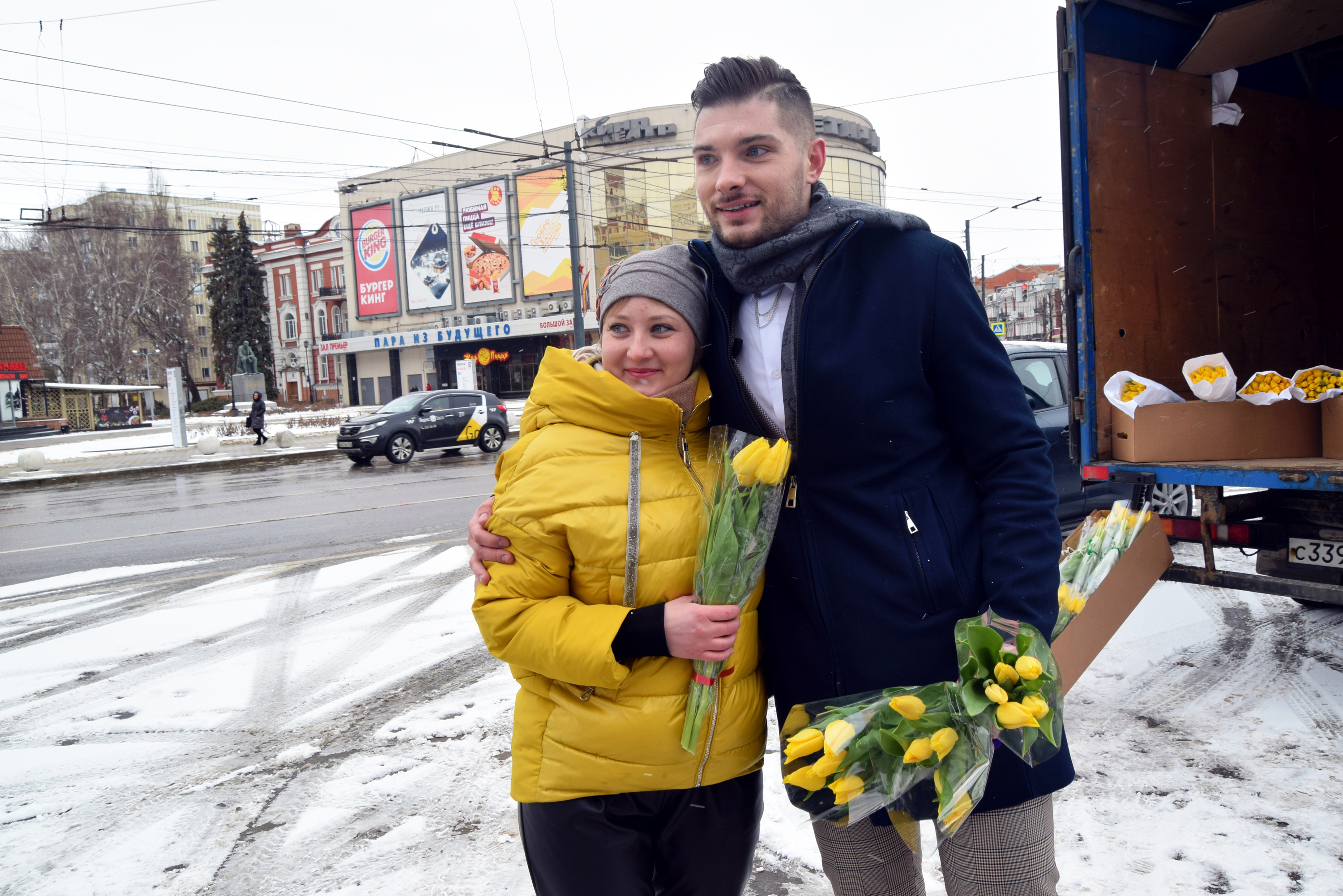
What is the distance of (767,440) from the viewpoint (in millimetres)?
1590

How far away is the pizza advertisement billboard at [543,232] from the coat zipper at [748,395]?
4364 centimetres

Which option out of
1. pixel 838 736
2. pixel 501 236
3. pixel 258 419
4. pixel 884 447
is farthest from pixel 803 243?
pixel 501 236

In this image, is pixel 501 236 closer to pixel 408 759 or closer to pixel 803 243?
pixel 408 759

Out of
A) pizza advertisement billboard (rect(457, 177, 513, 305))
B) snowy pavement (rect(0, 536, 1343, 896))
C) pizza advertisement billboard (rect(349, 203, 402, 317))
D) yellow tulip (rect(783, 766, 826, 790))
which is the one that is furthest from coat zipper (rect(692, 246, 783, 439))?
pizza advertisement billboard (rect(349, 203, 402, 317))

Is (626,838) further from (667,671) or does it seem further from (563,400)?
(563,400)

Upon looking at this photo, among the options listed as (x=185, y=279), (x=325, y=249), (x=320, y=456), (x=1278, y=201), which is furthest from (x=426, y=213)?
(x=1278, y=201)

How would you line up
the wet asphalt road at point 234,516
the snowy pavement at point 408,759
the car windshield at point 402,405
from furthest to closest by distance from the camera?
the car windshield at point 402,405 < the wet asphalt road at point 234,516 < the snowy pavement at point 408,759

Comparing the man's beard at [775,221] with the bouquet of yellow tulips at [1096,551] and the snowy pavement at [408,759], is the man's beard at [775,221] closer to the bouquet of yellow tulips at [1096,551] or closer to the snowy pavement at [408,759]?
the snowy pavement at [408,759]

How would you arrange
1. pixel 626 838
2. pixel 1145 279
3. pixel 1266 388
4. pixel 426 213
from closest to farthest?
pixel 626 838 → pixel 1266 388 → pixel 1145 279 → pixel 426 213

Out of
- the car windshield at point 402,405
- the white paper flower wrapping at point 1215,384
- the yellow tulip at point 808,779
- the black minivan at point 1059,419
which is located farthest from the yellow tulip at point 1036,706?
the car windshield at point 402,405

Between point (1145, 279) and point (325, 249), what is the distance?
196ft

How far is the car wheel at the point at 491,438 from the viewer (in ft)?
62.6

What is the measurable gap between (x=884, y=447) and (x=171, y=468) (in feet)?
66.4

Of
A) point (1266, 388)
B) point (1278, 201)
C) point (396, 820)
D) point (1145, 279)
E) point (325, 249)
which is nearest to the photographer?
point (396, 820)
